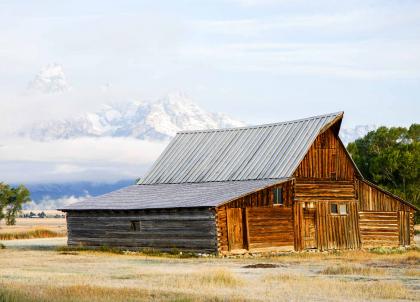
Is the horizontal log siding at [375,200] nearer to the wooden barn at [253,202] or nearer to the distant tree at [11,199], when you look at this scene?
the wooden barn at [253,202]

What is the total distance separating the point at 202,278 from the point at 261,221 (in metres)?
17.6

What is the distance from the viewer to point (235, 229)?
146 feet

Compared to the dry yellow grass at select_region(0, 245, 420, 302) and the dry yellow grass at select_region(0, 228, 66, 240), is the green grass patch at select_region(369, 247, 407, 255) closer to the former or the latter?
the dry yellow grass at select_region(0, 245, 420, 302)

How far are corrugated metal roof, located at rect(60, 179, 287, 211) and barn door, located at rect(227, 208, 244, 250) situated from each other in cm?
95

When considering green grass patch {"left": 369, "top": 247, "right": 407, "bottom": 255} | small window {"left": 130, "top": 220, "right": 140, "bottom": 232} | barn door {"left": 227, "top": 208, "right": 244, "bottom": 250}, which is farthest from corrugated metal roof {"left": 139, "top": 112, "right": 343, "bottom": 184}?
green grass patch {"left": 369, "top": 247, "right": 407, "bottom": 255}

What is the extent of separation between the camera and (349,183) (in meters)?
52.0

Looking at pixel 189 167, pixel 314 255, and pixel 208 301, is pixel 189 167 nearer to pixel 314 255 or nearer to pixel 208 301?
pixel 314 255

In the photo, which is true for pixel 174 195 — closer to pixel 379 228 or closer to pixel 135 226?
pixel 135 226

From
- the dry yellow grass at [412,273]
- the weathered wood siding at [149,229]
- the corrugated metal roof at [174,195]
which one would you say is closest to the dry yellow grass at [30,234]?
the corrugated metal roof at [174,195]

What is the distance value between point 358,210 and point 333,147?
4.17m

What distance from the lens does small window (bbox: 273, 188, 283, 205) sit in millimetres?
47188

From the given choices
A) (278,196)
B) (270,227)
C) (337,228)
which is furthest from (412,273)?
(337,228)

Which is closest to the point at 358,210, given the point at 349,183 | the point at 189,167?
the point at 349,183

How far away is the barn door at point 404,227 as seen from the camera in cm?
5409
